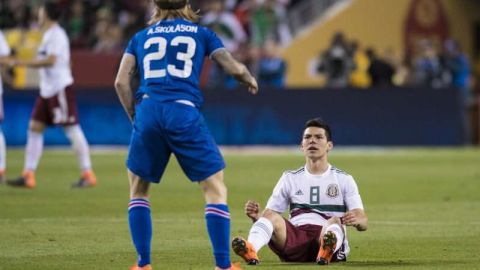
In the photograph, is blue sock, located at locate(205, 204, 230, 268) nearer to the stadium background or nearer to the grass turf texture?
the grass turf texture

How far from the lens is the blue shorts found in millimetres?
9391

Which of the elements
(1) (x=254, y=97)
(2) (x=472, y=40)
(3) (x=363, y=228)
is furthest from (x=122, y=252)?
(2) (x=472, y=40)

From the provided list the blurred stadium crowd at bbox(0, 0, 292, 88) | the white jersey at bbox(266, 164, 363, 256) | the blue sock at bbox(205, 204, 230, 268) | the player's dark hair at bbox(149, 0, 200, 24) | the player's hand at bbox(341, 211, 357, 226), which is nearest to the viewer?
the blue sock at bbox(205, 204, 230, 268)

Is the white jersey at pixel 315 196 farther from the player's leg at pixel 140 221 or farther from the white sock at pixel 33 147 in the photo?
the white sock at pixel 33 147

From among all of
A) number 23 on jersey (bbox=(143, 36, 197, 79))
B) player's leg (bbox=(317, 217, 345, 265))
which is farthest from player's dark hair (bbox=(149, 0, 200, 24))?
player's leg (bbox=(317, 217, 345, 265))

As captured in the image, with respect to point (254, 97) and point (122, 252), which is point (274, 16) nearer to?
point (254, 97)

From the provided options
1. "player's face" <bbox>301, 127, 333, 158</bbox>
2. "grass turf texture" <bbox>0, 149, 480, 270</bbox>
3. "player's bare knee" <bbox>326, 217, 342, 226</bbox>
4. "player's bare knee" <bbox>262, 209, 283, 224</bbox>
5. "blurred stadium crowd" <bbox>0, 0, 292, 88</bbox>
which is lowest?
"grass turf texture" <bbox>0, 149, 480, 270</bbox>

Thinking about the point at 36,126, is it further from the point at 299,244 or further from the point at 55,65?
the point at 299,244

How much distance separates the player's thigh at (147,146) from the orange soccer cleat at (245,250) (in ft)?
2.81

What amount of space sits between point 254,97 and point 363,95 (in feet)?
8.18

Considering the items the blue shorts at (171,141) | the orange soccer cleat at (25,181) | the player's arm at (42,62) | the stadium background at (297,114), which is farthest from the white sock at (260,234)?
the stadium background at (297,114)

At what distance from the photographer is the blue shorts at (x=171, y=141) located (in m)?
9.39

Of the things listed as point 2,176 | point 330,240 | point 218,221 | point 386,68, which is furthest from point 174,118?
Result: point 386,68

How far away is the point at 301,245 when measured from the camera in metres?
10.6
